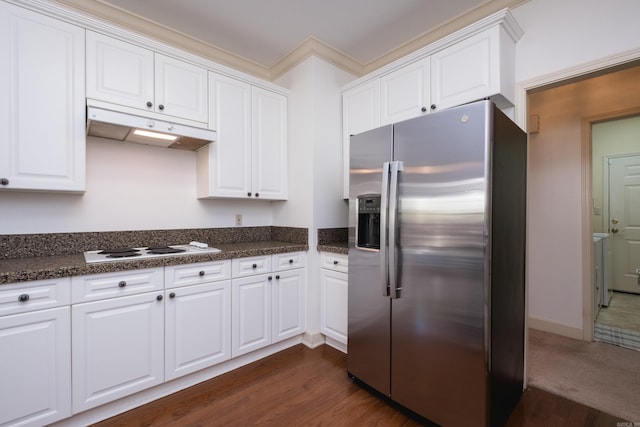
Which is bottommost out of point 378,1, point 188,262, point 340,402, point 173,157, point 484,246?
point 340,402

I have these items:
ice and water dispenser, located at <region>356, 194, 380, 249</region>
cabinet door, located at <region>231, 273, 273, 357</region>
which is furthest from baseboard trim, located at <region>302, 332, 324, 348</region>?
ice and water dispenser, located at <region>356, 194, 380, 249</region>

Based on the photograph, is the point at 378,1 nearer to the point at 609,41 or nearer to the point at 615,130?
the point at 609,41

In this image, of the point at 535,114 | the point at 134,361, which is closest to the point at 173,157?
the point at 134,361

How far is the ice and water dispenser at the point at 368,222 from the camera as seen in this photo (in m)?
1.91

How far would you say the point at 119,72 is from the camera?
1937 millimetres

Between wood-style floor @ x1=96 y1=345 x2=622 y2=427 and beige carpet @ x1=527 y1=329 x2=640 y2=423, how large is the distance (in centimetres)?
12

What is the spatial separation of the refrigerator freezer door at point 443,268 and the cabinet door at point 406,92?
62 centimetres

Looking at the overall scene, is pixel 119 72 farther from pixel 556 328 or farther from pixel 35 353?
pixel 556 328

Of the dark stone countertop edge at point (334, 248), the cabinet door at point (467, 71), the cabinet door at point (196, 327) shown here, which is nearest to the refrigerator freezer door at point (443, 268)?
the cabinet door at point (467, 71)

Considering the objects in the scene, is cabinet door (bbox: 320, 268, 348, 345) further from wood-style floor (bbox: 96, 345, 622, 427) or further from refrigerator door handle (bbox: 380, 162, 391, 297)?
refrigerator door handle (bbox: 380, 162, 391, 297)

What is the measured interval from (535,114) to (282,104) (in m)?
2.62

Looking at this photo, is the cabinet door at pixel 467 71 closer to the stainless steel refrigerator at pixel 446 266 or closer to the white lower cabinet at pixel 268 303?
the stainless steel refrigerator at pixel 446 266

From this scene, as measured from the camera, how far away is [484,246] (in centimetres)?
138

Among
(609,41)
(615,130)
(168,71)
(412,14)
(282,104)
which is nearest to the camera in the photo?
(609,41)
